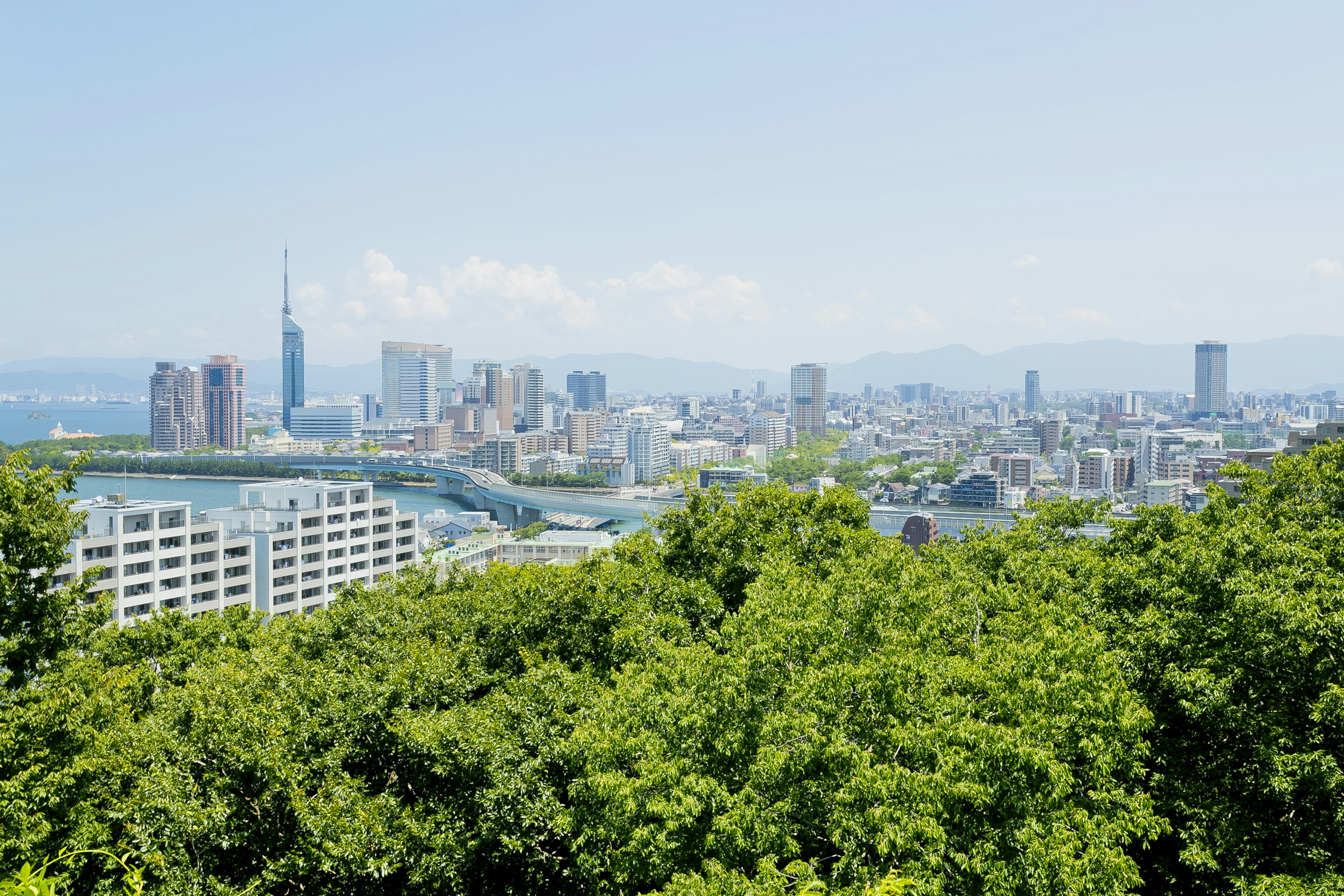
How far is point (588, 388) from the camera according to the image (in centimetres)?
13388

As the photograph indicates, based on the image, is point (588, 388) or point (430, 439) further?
point (588, 388)

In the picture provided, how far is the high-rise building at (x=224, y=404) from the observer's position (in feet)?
268

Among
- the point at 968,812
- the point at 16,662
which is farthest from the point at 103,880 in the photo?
the point at 968,812

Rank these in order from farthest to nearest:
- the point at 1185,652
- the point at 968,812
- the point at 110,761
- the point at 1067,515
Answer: the point at 1067,515 < the point at 110,761 < the point at 1185,652 < the point at 968,812

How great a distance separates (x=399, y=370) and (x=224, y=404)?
39266 millimetres

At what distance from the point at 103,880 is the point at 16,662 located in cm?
201

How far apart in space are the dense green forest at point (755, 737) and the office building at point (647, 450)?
205 feet

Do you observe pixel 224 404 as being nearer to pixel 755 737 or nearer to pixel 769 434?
pixel 769 434

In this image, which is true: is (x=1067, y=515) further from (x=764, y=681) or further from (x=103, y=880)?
(x=103, y=880)

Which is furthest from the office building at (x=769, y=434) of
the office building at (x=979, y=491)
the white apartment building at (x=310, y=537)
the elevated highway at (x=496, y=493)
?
the white apartment building at (x=310, y=537)

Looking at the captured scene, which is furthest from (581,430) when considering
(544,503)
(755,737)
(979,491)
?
(755,737)

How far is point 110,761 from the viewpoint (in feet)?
18.0

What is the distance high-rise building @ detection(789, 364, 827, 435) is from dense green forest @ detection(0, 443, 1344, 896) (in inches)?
3976

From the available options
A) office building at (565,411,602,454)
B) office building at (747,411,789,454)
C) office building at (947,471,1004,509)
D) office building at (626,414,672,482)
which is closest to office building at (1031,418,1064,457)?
office building at (747,411,789,454)
